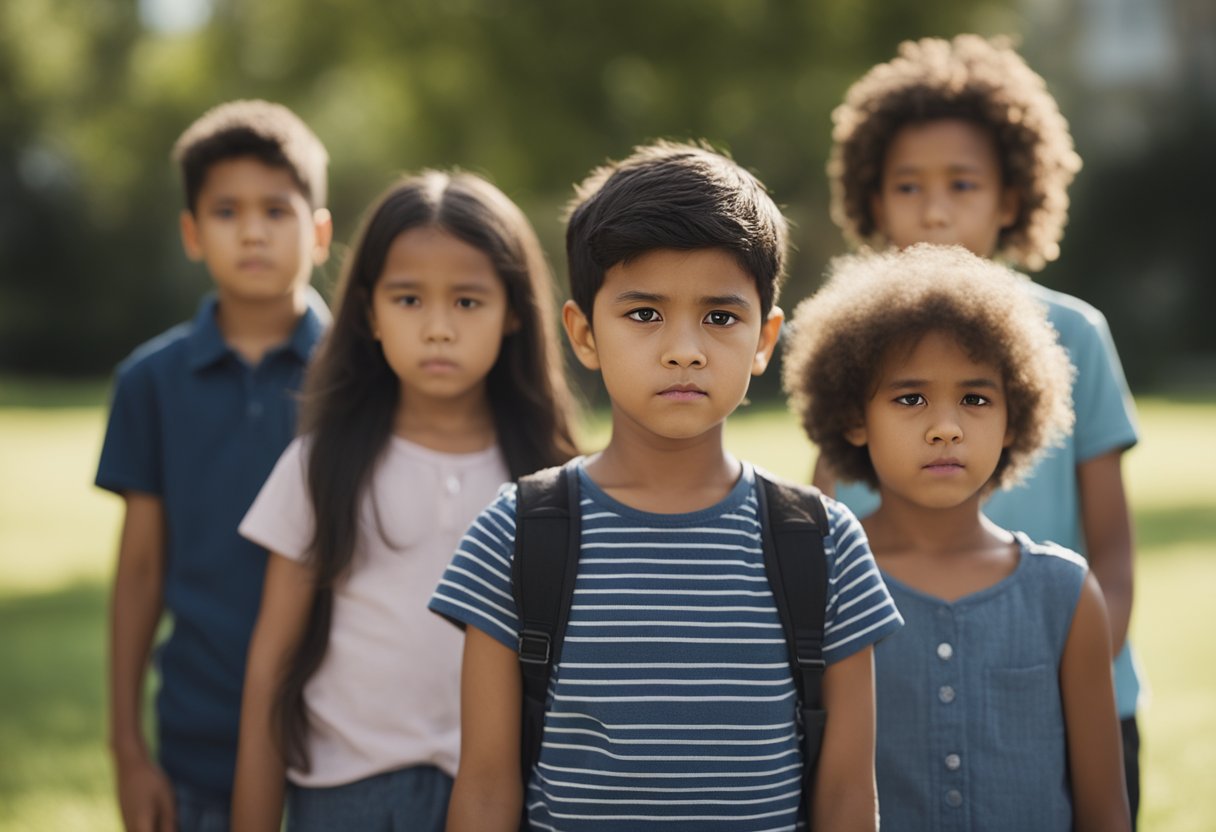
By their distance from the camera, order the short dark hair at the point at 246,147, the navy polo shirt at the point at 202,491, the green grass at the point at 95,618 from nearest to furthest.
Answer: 1. the navy polo shirt at the point at 202,491
2. the short dark hair at the point at 246,147
3. the green grass at the point at 95,618

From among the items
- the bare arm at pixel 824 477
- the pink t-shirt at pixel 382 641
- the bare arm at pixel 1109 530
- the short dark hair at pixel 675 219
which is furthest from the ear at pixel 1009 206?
the pink t-shirt at pixel 382 641

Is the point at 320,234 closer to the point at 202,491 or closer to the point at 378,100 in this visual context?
the point at 202,491

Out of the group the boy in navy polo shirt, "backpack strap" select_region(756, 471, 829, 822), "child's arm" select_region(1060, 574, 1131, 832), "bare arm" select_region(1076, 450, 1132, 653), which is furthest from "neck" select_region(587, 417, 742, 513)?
the boy in navy polo shirt

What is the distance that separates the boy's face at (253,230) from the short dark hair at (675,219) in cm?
118

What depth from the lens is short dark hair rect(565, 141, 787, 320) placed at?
220 cm

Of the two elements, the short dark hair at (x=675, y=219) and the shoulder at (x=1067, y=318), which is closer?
the short dark hair at (x=675, y=219)

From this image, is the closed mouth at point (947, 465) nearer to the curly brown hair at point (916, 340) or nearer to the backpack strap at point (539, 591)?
→ the curly brown hair at point (916, 340)

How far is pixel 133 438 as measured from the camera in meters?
3.19

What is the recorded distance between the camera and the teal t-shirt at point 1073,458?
2922mm

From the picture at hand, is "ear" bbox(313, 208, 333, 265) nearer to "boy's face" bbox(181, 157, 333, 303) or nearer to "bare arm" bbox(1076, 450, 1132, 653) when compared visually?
"boy's face" bbox(181, 157, 333, 303)

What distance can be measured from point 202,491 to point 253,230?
2.07ft

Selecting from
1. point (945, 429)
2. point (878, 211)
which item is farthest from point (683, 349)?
point (878, 211)

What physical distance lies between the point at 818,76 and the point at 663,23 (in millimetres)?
2499

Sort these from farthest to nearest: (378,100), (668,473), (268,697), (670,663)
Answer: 1. (378,100)
2. (268,697)
3. (668,473)
4. (670,663)
